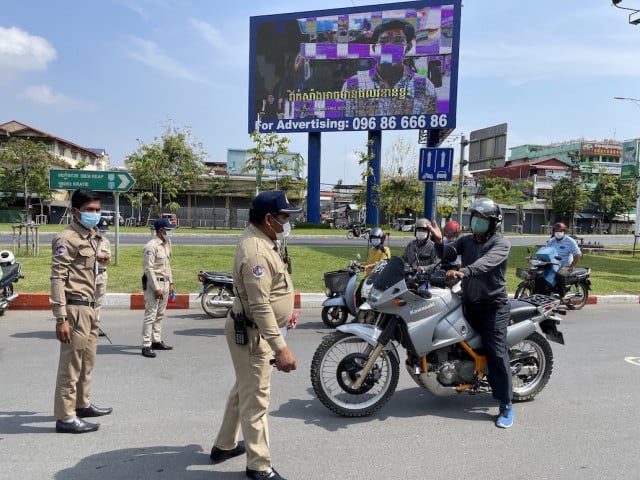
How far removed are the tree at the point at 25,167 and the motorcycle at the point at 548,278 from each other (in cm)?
4008

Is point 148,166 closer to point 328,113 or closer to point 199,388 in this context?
point 328,113

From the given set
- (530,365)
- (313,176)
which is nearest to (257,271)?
(530,365)

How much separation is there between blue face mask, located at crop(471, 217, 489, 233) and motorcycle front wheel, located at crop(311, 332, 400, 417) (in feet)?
4.16

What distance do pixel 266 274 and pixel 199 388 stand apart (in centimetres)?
243

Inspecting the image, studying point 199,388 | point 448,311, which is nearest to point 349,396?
point 448,311

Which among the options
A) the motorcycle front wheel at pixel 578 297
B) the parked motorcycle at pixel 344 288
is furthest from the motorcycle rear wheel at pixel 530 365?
the motorcycle front wheel at pixel 578 297

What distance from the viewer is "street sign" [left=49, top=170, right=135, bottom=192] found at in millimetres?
12070

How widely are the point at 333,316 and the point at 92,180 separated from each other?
7984mm

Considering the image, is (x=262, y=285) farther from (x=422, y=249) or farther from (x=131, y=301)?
(x=131, y=301)

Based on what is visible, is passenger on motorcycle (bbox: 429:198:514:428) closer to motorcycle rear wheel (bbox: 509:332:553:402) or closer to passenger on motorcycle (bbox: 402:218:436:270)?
motorcycle rear wheel (bbox: 509:332:553:402)

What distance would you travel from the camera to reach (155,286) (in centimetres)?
584

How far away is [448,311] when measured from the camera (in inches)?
162

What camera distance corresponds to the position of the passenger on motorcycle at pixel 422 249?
6.33m

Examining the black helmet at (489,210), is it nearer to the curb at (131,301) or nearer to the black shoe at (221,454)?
the black shoe at (221,454)
